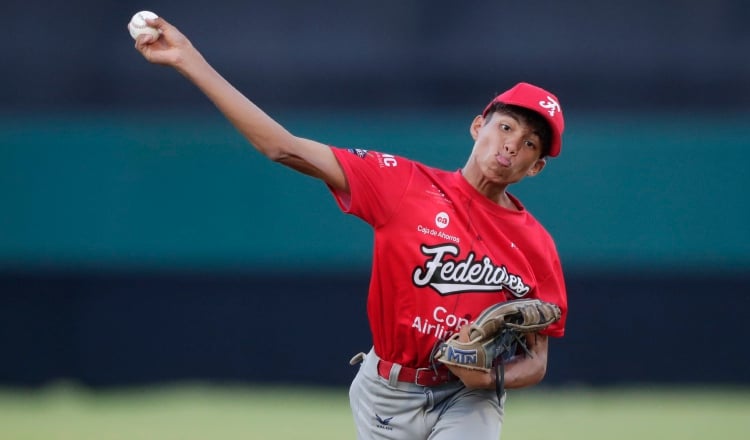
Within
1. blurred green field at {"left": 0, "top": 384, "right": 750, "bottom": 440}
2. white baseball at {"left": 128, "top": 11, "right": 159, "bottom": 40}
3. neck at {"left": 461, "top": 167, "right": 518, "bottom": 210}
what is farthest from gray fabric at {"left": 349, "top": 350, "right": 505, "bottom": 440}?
blurred green field at {"left": 0, "top": 384, "right": 750, "bottom": 440}

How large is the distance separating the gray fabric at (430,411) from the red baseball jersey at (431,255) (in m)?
0.11

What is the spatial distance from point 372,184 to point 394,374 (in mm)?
713

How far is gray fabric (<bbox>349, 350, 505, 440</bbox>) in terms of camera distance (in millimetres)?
3781

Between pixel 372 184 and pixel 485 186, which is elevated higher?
pixel 485 186

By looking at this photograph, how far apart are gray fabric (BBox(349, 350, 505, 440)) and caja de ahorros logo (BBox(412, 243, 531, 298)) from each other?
13.8 inches

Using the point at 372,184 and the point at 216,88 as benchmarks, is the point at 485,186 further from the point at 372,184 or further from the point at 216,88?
the point at 216,88

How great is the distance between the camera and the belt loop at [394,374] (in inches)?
152

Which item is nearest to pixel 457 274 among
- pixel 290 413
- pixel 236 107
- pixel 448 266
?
pixel 448 266

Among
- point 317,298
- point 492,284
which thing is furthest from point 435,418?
point 317,298

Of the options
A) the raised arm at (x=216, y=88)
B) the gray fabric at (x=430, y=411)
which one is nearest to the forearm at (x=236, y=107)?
the raised arm at (x=216, y=88)

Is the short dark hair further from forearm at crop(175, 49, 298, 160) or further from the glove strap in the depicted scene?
forearm at crop(175, 49, 298, 160)

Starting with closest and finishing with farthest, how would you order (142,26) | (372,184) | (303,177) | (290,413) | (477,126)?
(142,26)
(372,184)
(477,126)
(290,413)
(303,177)

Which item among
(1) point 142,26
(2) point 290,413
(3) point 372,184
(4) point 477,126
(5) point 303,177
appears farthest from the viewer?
(5) point 303,177

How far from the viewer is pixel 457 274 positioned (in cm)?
379
